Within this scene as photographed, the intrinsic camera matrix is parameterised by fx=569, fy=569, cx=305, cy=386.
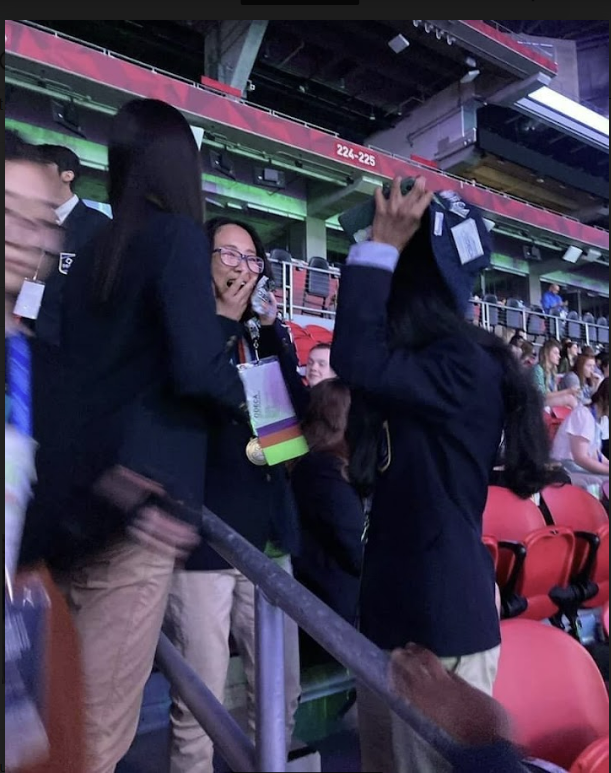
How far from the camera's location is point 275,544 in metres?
0.75

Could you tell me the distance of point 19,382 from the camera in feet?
1.55

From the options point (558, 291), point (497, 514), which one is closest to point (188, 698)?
point (497, 514)

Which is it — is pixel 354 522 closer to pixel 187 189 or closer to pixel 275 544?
pixel 275 544

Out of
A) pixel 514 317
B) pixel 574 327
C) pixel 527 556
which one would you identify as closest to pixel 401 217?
pixel 527 556

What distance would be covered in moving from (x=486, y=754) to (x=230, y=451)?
0.41 metres

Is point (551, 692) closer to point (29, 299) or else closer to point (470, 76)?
point (29, 299)

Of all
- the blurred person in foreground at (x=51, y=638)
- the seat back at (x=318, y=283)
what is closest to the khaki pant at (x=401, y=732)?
the blurred person in foreground at (x=51, y=638)

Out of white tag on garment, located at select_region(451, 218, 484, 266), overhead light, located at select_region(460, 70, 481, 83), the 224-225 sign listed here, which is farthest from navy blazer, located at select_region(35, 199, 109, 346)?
the 224-225 sign

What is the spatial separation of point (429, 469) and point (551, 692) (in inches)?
18.4

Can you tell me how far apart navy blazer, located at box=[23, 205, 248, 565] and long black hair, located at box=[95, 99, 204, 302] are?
2 centimetres

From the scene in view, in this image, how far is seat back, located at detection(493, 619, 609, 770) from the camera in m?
0.74

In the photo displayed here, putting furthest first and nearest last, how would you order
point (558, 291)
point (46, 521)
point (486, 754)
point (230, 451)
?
point (558, 291)
point (230, 451)
point (46, 521)
point (486, 754)

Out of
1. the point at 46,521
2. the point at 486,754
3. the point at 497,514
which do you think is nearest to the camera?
the point at 486,754

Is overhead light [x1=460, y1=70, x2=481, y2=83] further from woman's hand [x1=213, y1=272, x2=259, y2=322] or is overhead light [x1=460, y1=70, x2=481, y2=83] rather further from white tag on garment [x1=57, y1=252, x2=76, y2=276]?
white tag on garment [x1=57, y1=252, x2=76, y2=276]
